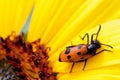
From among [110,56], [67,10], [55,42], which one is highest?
[67,10]

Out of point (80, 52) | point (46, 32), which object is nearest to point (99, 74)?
point (80, 52)

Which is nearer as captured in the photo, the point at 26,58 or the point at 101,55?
the point at 101,55

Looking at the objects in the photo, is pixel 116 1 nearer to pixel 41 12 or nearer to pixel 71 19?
pixel 71 19

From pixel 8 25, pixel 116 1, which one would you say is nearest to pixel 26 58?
pixel 8 25

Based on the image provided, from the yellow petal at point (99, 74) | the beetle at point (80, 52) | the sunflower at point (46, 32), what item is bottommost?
the yellow petal at point (99, 74)

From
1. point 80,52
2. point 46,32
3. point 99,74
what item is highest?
point 46,32

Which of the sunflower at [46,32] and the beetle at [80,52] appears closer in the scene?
the beetle at [80,52]

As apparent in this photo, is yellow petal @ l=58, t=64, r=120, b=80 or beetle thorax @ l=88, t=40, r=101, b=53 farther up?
beetle thorax @ l=88, t=40, r=101, b=53

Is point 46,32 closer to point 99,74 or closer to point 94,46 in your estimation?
A: point 94,46
